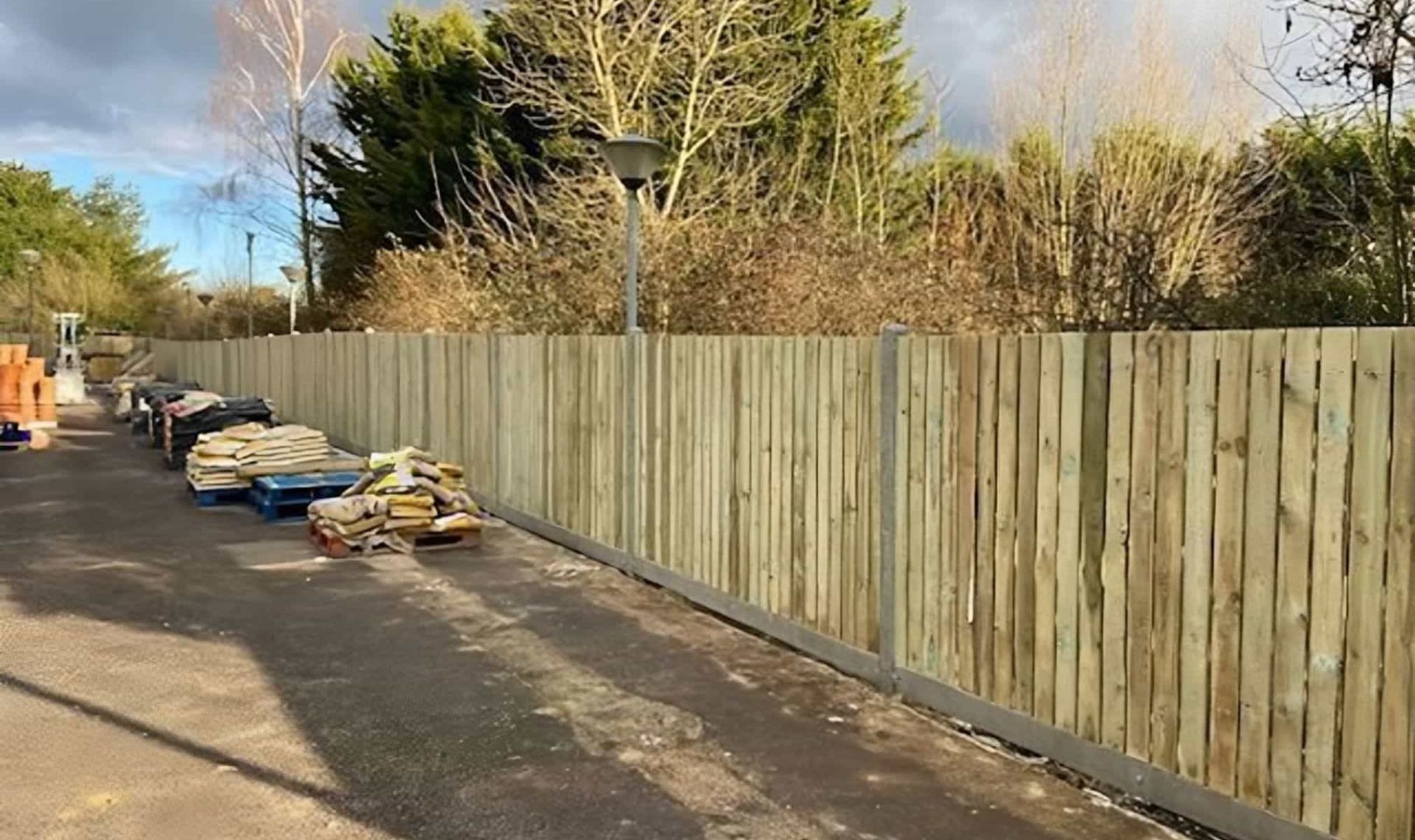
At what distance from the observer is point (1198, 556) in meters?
3.33

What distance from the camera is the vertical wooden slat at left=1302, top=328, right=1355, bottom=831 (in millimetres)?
2930

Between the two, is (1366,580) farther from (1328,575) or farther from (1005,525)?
(1005,525)

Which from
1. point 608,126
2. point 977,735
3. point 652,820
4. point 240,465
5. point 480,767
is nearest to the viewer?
point 652,820

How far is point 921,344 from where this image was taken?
4.53 meters

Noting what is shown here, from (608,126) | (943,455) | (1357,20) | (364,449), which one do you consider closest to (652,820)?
(943,455)

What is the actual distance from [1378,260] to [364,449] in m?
10.8

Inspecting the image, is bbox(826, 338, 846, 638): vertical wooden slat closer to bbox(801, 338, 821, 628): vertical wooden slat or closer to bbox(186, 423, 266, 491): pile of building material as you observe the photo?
bbox(801, 338, 821, 628): vertical wooden slat

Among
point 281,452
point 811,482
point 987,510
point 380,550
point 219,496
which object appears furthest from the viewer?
point 281,452

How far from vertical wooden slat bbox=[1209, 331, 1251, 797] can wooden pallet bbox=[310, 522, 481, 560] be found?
595 centimetres

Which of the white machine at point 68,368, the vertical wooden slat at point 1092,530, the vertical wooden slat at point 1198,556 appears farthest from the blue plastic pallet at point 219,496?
the white machine at point 68,368

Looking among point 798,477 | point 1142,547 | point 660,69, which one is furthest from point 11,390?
point 1142,547

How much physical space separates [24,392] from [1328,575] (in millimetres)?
21071

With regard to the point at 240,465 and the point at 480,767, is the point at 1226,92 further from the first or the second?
the point at 480,767

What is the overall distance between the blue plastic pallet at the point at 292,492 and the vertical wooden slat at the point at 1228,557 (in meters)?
7.97
